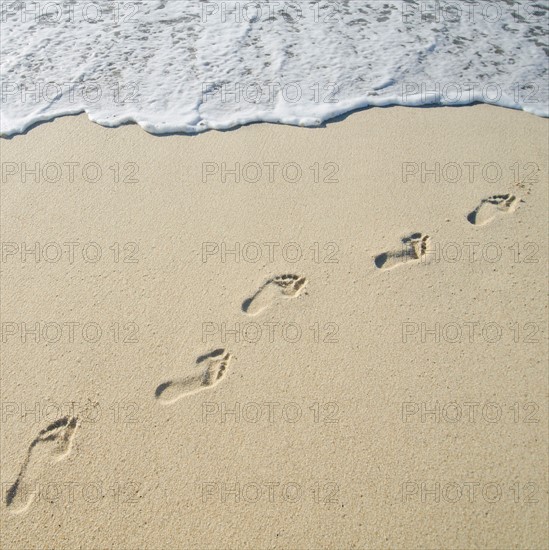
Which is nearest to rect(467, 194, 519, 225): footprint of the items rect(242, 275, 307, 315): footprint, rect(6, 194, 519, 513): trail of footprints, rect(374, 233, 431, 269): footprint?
rect(6, 194, 519, 513): trail of footprints

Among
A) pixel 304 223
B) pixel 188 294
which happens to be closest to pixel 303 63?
pixel 304 223

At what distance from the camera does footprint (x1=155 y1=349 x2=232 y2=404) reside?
2.28 m

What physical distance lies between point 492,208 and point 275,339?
150 cm

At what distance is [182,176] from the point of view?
3227 mm

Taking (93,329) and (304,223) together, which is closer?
(93,329)

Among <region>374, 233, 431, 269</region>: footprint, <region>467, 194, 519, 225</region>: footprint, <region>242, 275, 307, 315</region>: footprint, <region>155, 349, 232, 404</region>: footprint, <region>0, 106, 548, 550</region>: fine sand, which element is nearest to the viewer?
<region>0, 106, 548, 550</region>: fine sand

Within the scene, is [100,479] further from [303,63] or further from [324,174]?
[303,63]

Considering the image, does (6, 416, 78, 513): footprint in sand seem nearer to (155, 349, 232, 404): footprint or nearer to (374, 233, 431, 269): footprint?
(155, 349, 232, 404): footprint

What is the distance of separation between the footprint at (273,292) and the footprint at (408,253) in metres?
0.42

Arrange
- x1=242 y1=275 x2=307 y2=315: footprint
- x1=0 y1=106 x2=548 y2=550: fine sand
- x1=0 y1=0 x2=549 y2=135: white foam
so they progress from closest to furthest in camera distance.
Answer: x1=0 y1=106 x2=548 y2=550: fine sand → x1=242 y1=275 x2=307 y2=315: footprint → x1=0 y1=0 x2=549 y2=135: white foam

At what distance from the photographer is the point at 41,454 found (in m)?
2.12

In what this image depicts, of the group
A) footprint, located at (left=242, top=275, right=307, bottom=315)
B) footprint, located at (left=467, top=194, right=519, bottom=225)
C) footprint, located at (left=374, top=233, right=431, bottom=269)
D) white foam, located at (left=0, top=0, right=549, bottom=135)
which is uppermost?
white foam, located at (left=0, top=0, right=549, bottom=135)

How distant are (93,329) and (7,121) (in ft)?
6.37

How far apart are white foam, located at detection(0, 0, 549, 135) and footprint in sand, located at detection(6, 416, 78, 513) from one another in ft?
6.89
